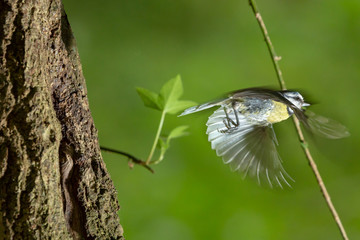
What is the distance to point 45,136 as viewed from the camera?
0.47 m

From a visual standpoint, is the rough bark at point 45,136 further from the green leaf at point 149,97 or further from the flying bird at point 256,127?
the green leaf at point 149,97

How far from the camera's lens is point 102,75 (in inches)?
51.5

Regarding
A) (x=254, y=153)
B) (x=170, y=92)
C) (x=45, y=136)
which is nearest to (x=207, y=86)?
(x=170, y=92)

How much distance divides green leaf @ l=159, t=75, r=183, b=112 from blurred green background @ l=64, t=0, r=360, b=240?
0.50m

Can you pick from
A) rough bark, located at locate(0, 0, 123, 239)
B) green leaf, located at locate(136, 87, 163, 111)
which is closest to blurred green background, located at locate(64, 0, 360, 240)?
green leaf, located at locate(136, 87, 163, 111)

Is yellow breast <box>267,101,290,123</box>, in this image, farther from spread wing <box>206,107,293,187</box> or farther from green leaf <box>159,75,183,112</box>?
green leaf <box>159,75,183,112</box>

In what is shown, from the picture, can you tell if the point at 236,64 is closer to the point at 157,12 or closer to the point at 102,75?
the point at 157,12

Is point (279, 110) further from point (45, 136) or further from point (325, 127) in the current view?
point (45, 136)

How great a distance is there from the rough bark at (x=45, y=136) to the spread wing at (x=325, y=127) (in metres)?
0.25

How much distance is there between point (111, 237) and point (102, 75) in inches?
32.4

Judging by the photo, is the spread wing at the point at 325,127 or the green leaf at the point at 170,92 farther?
the green leaf at the point at 170,92

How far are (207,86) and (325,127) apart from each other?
813 mm

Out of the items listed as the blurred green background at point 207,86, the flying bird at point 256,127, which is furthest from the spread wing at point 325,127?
the blurred green background at point 207,86

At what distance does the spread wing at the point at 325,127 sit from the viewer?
544 millimetres
